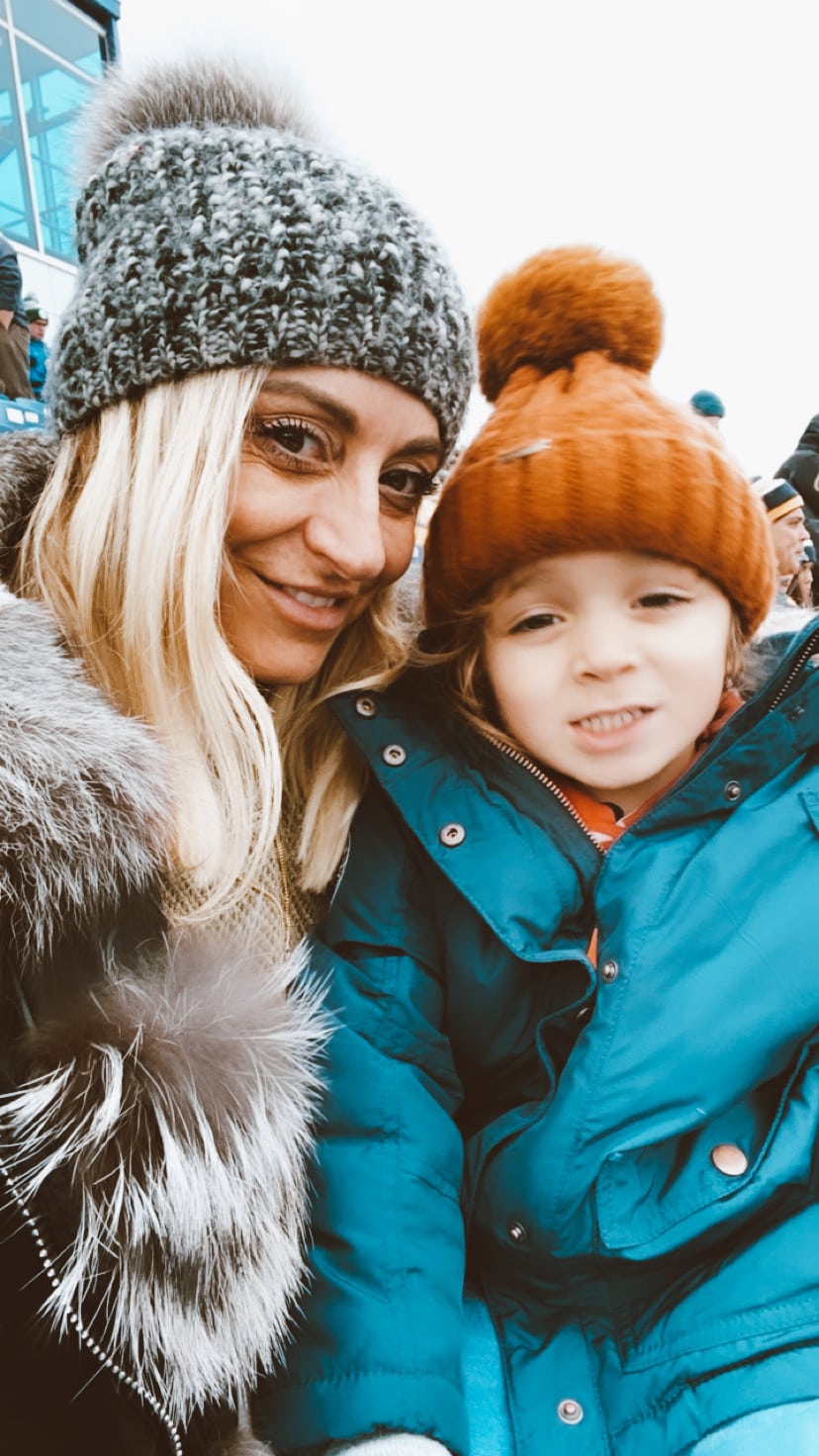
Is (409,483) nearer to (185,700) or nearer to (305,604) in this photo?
(305,604)

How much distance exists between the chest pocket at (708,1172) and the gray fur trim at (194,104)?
1.35 meters

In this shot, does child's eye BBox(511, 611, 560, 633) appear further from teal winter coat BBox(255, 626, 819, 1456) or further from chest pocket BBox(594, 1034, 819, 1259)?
chest pocket BBox(594, 1034, 819, 1259)

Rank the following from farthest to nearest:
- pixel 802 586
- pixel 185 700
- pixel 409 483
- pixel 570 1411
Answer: pixel 802 586, pixel 409 483, pixel 185 700, pixel 570 1411

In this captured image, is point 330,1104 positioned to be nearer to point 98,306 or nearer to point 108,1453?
point 108,1453

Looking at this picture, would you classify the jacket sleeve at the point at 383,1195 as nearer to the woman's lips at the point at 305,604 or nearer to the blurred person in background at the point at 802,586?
the woman's lips at the point at 305,604

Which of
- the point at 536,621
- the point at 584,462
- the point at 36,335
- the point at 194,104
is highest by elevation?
the point at 194,104

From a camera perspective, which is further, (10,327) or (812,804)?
(10,327)

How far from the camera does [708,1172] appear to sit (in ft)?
3.36

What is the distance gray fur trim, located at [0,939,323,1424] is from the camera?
740mm

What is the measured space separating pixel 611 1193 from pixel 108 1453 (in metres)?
0.56

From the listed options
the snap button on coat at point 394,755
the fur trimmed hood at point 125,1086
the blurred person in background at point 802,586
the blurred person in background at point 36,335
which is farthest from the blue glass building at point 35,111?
the fur trimmed hood at point 125,1086

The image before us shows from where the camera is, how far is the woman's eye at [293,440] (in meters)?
1.15

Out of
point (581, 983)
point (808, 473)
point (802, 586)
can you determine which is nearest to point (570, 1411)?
point (581, 983)

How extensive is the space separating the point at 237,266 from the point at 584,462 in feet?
1.55
